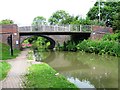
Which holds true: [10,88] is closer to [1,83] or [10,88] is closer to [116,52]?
[1,83]

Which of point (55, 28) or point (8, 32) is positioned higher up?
point (55, 28)

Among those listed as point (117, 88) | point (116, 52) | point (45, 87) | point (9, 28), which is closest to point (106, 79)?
point (117, 88)

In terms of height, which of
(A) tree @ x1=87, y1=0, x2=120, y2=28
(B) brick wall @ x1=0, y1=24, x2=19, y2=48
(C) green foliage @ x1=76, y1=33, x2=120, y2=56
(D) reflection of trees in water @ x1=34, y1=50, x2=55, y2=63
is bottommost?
(D) reflection of trees in water @ x1=34, y1=50, x2=55, y2=63

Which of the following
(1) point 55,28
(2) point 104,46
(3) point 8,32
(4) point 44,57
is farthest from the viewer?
(1) point 55,28

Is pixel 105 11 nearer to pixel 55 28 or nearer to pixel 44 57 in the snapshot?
pixel 55 28

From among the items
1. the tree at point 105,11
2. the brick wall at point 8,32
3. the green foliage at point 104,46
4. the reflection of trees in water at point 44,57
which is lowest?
the reflection of trees in water at point 44,57

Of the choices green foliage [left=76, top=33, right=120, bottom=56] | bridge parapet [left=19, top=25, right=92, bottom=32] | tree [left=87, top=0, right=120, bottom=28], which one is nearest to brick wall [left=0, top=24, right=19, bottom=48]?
bridge parapet [left=19, top=25, right=92, bottom=32]

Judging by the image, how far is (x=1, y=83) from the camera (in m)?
11.9

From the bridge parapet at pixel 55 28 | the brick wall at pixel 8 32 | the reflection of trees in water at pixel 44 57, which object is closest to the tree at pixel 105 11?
the bridge parapet at pixel 55 28

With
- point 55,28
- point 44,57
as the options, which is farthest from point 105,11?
point 44,57

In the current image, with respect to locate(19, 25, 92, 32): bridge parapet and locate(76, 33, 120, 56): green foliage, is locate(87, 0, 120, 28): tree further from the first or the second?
locate(76, 33, 120, 56): green foliage

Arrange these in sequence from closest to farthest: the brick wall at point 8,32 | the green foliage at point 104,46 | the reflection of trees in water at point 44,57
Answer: the reflection of trees in water at point 44,57, the green foliage at point 104,46, the brick wall at point 8,32

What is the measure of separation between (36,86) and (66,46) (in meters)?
31.0

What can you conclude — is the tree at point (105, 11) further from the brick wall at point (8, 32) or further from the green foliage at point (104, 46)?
the brick wall at point (8, 32)
